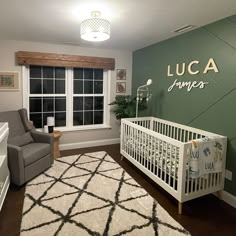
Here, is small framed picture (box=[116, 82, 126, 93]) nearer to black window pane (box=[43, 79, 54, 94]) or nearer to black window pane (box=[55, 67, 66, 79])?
black window pane (box=[55, 67, 66, 79])

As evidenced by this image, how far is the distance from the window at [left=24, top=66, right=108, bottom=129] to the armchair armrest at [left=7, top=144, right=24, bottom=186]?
1498 millimetres

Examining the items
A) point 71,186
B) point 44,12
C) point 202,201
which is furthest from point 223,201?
point 44,12

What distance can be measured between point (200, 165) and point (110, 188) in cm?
118

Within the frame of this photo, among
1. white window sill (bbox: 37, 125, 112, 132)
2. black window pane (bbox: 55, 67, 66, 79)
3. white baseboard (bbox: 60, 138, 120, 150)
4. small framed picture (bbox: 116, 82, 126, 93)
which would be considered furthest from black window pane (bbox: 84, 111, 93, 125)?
black window pane (bbox: 55, 67, 66, 79)

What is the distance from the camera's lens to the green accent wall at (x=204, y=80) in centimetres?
→ 238

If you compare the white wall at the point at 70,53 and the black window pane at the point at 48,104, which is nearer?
the white wall at the point at 70,53

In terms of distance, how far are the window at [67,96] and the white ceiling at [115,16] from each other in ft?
2.94

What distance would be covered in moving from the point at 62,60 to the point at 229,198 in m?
3.54

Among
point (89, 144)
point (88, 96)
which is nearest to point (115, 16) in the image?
point (88, 96)

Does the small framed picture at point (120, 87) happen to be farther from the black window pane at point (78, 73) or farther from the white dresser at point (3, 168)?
the white dresser at point (3, 168)

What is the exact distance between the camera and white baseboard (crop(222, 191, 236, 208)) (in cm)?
238

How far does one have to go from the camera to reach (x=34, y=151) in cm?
286

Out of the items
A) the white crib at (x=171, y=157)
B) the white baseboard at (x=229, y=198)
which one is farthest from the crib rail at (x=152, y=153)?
the white baseboard at (x=229, y=198)

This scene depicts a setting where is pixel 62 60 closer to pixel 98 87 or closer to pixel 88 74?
pixel 88 74
